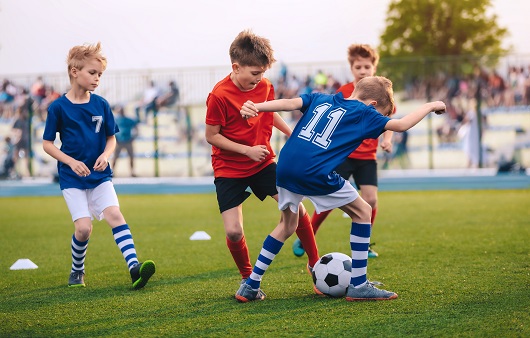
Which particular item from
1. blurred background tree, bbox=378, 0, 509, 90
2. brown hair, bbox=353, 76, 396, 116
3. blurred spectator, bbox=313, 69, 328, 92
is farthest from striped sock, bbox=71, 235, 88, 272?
blurred background tree, bbox=378, 0, 509, 90

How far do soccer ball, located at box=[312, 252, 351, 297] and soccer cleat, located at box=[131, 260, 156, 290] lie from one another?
3.98ft

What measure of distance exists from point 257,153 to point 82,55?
68.8 inches

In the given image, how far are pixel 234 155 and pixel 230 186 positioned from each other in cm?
22

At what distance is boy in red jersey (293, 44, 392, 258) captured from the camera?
23.2 feet

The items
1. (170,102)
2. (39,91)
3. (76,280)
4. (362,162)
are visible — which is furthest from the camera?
(39,91)

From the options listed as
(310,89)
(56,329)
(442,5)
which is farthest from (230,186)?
(442,5)

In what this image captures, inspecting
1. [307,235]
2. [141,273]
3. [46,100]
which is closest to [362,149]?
[307,235]

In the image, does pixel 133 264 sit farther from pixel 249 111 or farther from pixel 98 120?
pixel 249 111

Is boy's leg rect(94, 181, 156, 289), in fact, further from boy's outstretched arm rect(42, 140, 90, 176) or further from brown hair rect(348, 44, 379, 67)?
brown hair rect(348, 44, 379, 67)

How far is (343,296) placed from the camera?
5.16 m

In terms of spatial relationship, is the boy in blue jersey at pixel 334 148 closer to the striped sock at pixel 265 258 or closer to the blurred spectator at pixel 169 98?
the striped sock at pixel 265 258

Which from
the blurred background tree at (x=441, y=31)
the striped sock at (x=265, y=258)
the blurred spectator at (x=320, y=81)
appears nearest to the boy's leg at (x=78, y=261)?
the striped sock at (x=265, y=258)

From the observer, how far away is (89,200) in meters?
5.90

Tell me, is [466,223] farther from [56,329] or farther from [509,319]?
[56,329]
